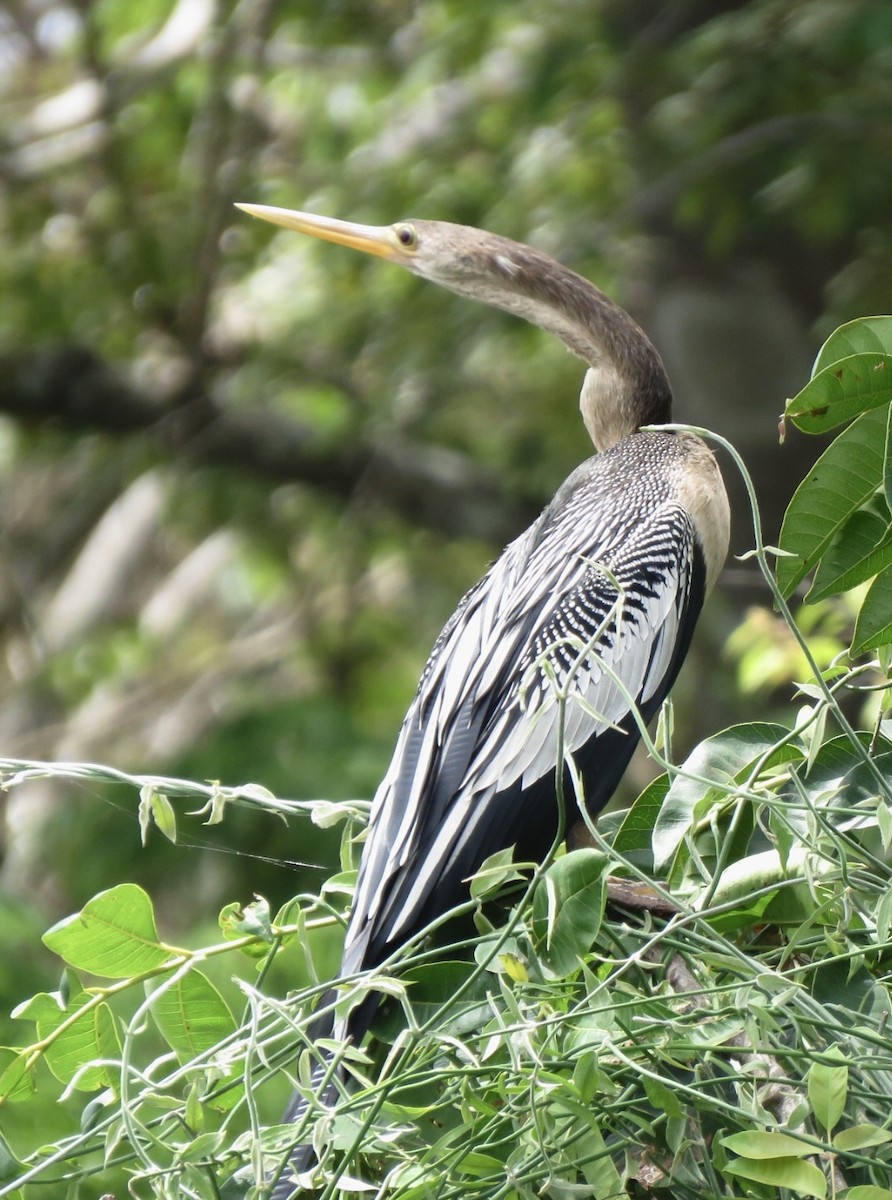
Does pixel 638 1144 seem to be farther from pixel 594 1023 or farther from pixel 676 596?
pixel 676 596

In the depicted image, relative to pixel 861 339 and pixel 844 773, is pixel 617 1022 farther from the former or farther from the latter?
pixel 861 339

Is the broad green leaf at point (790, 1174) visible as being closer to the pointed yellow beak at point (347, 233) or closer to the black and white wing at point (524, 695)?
the black and white wing at point (524, 695)

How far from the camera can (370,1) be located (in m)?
5.70

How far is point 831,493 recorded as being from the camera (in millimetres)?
1243

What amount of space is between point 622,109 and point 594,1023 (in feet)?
15.9

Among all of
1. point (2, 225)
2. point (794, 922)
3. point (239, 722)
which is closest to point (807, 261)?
point (239, 722)

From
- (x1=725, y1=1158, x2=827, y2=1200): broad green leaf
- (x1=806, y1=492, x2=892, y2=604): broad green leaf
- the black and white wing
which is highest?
(x1=806, y1=492, x2=892, y2=604): broad green leaf

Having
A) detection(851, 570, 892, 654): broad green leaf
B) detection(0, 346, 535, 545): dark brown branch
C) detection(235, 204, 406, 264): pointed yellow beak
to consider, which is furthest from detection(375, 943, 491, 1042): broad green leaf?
detection(0, 346, 535, 545): dark brown branch

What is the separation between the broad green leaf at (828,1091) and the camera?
1046 millimetres

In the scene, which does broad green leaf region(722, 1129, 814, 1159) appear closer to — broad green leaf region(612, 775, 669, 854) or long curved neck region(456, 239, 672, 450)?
broad green leaf region(612, 775, 669, 854)

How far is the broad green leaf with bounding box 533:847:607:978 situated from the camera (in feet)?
3.85

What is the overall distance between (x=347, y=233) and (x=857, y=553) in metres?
1.82

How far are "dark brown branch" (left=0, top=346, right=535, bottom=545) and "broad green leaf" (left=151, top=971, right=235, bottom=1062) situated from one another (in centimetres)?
409

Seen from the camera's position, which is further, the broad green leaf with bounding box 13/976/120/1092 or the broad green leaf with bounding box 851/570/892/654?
the broad green leaf with bounding box 13/976/120/1092
